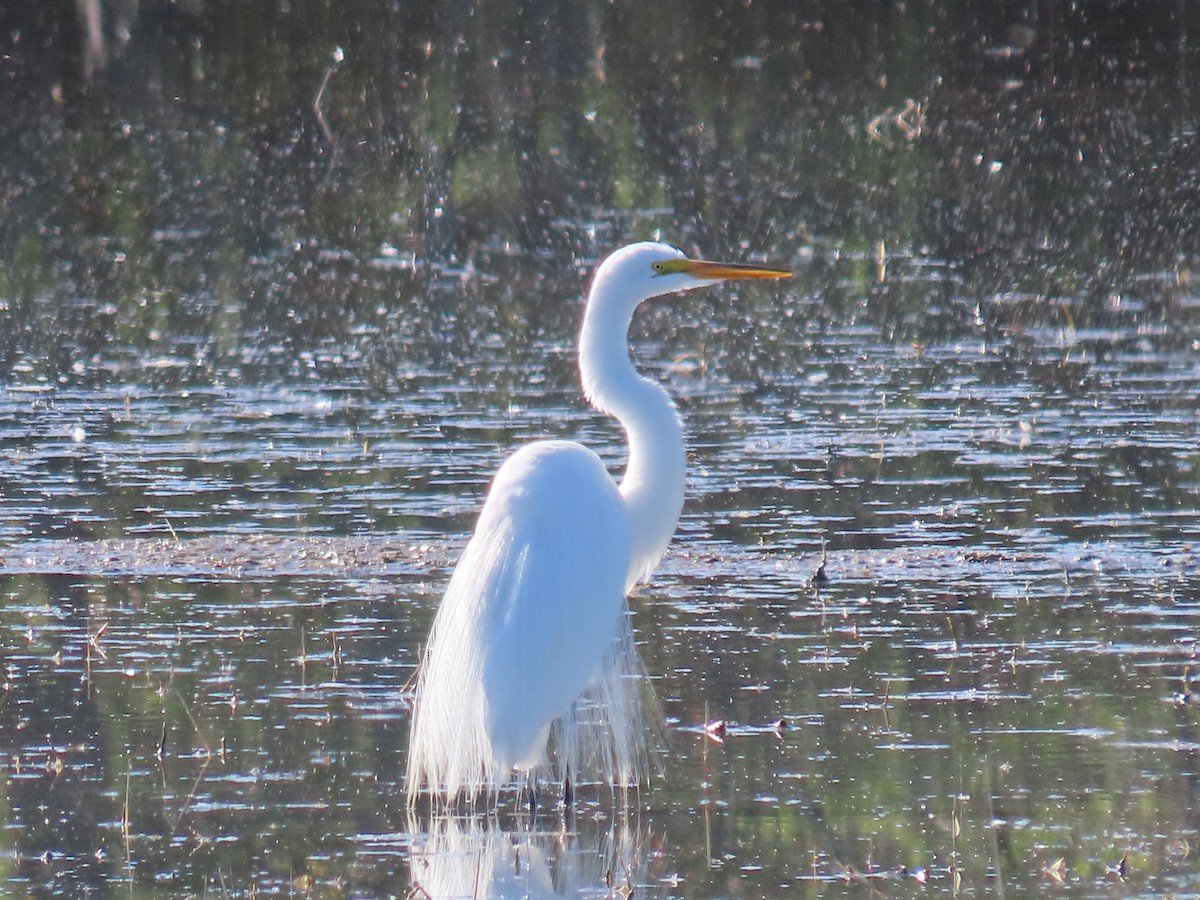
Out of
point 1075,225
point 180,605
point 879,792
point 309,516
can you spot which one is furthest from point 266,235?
point 879,792

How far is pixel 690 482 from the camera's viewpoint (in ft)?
24.8

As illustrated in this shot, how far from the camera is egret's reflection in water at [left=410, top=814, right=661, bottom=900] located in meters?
4.24

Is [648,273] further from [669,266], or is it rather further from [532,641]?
[532,641]

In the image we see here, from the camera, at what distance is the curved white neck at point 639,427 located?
18.2ft

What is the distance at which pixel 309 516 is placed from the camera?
7211 millimetres

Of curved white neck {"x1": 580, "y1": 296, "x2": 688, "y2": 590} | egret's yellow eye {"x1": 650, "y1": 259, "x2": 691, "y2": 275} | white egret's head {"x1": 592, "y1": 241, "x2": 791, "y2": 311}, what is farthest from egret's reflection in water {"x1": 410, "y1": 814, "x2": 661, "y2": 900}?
egret's yellow eye {"x1": 650, "y1": 259, "x2": 691, "y2": 275}

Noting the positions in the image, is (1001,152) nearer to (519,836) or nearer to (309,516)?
(309,516)

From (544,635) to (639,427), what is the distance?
38.0 inches

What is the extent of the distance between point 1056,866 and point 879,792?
22.6 inches

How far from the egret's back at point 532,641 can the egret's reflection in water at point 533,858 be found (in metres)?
0.12

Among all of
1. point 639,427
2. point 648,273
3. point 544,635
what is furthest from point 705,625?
point 544,635

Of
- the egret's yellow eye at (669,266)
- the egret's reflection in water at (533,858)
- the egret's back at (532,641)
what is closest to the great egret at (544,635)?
the egret's back at (532,641)

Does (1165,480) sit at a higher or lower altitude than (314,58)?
lower

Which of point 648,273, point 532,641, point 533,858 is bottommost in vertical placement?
point 533,858
